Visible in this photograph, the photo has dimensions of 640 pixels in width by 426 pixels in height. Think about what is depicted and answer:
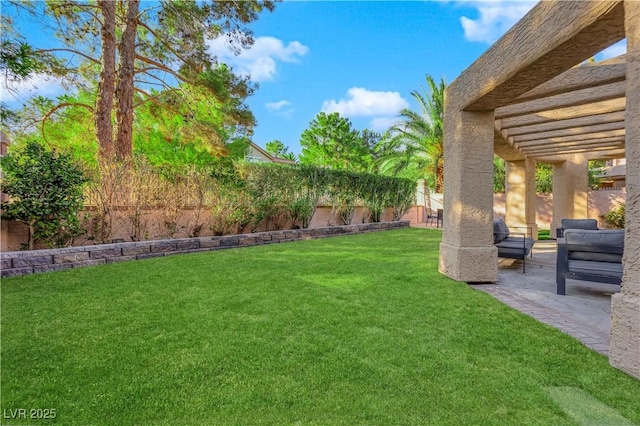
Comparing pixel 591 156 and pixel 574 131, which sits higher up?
pixel 591 156

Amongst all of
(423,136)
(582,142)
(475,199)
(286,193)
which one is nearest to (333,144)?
(423,136)

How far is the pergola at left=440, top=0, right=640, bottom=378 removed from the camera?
245cm

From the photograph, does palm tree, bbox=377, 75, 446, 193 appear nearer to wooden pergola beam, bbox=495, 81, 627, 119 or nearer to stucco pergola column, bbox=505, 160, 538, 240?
stucco pergola column, bbox=505, 160, 538, 240

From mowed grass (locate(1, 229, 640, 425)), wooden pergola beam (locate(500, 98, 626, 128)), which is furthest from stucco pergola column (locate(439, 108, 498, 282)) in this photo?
wooden pergola beam (locate(500, 98, 626, 128))

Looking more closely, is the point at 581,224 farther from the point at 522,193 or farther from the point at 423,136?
the point at 423,136

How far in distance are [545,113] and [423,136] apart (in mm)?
13034

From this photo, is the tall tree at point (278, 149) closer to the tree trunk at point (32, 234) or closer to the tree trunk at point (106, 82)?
the tree trunk at point (106, 82)

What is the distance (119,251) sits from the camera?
640 cm

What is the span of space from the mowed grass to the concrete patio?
265 millimetres

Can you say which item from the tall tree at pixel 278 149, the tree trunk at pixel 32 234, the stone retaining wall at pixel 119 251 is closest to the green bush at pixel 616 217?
the stone retaining wall at pixel 119 251

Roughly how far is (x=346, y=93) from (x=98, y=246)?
3198cm

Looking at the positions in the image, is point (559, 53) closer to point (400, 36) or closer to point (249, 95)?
point (400, 36)

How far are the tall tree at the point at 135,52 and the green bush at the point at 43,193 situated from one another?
1.47 m

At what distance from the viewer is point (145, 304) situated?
3.82 metres
